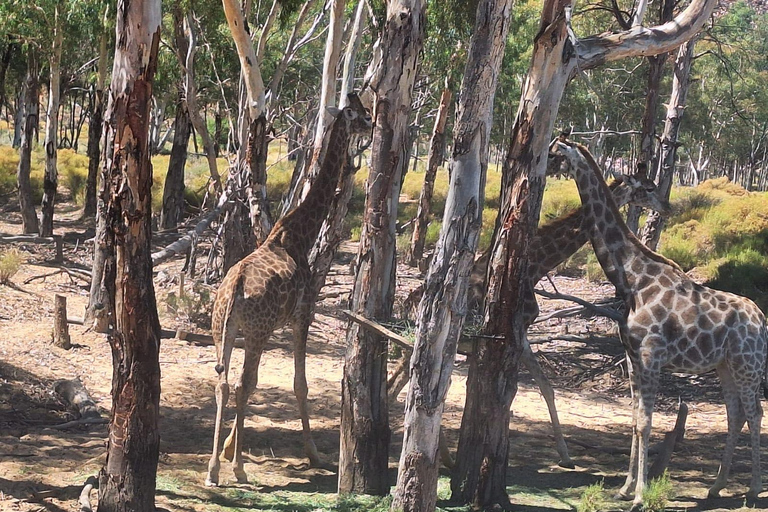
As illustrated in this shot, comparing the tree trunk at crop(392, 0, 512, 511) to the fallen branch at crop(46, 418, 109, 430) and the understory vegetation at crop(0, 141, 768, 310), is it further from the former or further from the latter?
the understory vegetation at crop(0, 141, 768, 310)

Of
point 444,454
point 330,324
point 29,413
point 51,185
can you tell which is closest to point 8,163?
point 51,185

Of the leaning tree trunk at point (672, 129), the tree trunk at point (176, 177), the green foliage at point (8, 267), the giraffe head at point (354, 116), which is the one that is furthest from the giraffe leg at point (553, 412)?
the tree trunk at point (176, 177)

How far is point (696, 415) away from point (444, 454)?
3863 mm

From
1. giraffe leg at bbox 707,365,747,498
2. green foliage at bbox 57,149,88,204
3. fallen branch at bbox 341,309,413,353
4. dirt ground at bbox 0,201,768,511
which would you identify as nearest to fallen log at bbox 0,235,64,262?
dirt ground at bbox 0,201,768,511

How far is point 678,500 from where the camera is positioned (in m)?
7.30

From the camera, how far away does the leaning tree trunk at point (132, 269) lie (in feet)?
17.7

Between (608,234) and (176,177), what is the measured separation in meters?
16.3

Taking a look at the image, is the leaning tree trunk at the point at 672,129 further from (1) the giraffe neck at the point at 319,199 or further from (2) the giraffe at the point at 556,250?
(1) the giraffe neck at the point at 319,199

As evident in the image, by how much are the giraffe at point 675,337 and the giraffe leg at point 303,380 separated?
9.15ft

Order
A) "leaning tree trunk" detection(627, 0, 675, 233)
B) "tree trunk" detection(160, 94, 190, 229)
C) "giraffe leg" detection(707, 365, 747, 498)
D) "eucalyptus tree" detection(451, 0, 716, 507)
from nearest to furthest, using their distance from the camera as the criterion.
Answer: "eucalyptus tree" detection(451, 0, 716, 507) < "giraffe leg" detection(707, 365, 747, 498) < "leaning tree trunk" detection(627, 0, 675, 233) < "tree trunk" detection(160, 94, 190, 229)

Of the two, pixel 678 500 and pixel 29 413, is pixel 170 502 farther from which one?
pixel 678 500

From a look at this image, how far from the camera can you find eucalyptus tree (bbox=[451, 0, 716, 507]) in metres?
6.46

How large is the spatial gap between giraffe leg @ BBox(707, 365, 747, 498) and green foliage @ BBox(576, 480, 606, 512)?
3.76ft

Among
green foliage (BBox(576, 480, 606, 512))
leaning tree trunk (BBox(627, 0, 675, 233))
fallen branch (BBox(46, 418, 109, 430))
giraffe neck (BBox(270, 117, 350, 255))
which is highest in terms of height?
leaning tree trunk (BBox(627, 0, 675, 233))
